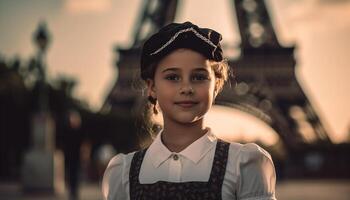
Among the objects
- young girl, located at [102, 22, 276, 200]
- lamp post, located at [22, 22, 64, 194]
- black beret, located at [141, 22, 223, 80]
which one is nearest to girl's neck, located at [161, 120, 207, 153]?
young girl, located at [102, 22, 276, 200]

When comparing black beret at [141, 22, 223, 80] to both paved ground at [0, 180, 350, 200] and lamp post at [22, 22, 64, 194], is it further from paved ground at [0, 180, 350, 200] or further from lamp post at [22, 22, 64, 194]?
lamp post at [22, 22, 64, 194]

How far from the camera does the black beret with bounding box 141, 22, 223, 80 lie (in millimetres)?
2615

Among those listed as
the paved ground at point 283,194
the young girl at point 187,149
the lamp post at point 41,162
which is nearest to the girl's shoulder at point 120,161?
the young girl at point 187,149

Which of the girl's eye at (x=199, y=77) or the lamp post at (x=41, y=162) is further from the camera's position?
the lamp post at (x=41, y=162)

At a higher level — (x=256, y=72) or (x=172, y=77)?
(x=172, y=77)

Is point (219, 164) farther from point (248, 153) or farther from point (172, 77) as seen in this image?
point (172, 77)

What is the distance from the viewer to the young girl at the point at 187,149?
8.18 feet

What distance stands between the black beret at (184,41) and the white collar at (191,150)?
0.30 metres

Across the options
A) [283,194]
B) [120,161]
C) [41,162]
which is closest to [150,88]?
[120,161]

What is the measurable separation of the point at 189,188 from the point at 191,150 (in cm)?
17

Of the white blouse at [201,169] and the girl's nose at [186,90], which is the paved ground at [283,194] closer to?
the white blouse at [201,169]

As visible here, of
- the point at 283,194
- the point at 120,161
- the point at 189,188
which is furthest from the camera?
the point at 283,194

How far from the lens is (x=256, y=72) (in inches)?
1323

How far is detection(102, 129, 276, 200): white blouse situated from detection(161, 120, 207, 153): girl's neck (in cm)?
3
